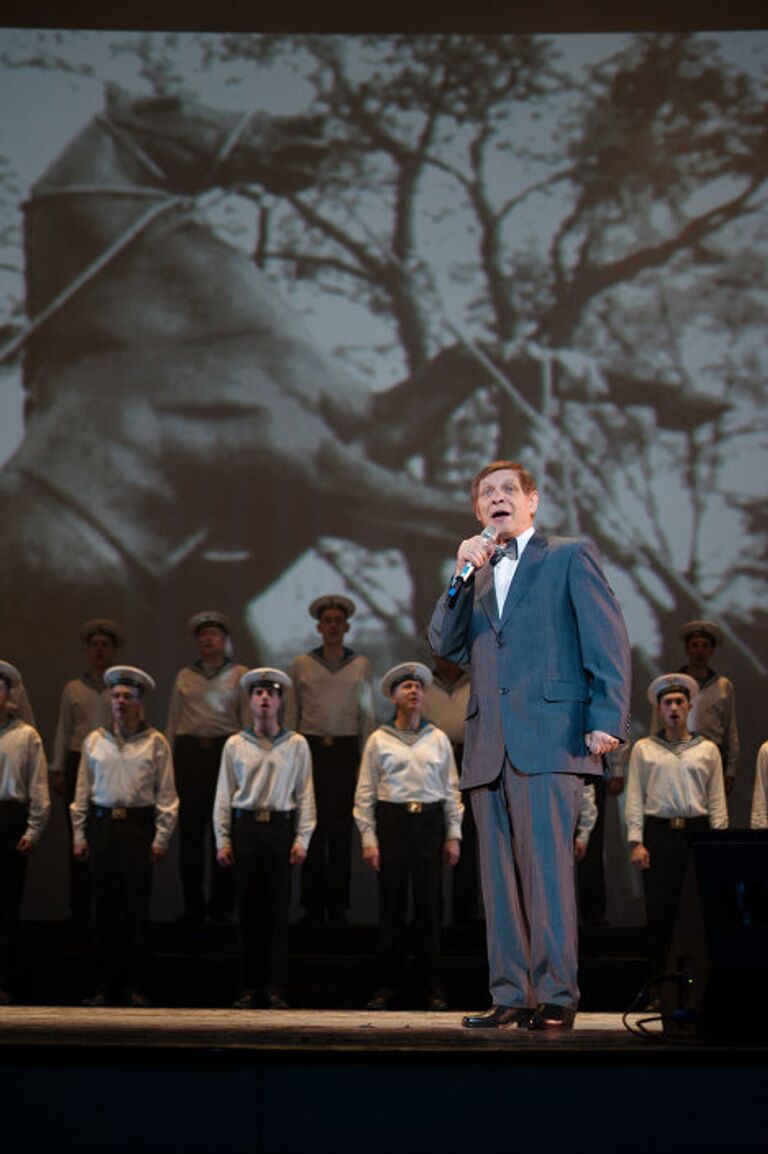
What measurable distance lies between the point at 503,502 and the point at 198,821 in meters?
3.93

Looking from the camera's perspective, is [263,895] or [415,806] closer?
[263,895]

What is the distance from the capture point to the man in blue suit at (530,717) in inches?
124

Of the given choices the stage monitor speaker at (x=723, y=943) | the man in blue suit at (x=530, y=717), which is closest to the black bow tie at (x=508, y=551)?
the man in blue suit at (x=530, y=717)

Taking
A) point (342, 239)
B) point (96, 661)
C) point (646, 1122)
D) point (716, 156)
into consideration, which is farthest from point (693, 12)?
point (646, 1122)

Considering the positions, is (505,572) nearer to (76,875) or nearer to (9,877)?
(9,877)

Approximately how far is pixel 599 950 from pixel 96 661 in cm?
286

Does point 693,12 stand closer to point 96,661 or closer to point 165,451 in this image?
point 165,451

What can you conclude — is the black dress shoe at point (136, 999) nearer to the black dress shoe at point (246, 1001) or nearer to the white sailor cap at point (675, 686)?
the black dress shoe at point (246, 1001)

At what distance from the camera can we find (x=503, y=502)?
3320 mm

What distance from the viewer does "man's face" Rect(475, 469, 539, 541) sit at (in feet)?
10.9

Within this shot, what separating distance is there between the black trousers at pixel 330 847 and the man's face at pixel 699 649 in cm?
177

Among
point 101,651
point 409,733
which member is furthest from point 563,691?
point 101,651

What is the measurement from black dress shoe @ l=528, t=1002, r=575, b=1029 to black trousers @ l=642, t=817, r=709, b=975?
115 inches

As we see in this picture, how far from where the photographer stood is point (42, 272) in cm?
792
